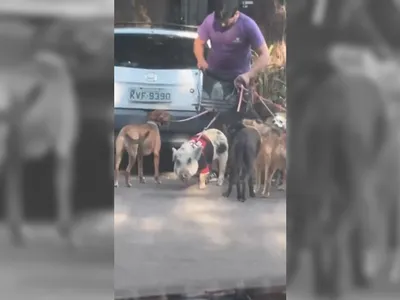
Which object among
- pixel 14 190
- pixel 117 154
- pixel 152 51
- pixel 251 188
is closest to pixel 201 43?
pixel 152 51

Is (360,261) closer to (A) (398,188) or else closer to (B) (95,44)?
(A) (398,188)

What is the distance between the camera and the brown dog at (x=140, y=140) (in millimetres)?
4719

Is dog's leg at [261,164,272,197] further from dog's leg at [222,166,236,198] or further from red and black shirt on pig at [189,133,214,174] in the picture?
red and black shirt on pig at [189,133,214,174]

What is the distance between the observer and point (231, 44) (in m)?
4.83

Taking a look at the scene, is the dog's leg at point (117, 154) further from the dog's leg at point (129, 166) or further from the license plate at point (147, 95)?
the license plate at point (147, 95)

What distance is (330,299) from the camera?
16.5 feet

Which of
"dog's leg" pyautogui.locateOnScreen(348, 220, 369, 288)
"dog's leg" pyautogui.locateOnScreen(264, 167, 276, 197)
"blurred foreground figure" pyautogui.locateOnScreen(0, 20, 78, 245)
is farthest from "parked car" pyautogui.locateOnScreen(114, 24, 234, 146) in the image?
"dog's leg" pyautogui.locateOnScreen(348, 220, 369, 288)

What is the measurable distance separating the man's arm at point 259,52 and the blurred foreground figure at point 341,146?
19 centimetres

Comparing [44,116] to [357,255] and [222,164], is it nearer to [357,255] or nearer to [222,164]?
[222,164]

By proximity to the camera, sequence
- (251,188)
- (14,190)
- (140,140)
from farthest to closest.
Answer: (251,188)
(140,140)
(14,190)

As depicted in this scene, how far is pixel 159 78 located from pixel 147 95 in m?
0.13

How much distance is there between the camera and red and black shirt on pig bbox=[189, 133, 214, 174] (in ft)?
15.6

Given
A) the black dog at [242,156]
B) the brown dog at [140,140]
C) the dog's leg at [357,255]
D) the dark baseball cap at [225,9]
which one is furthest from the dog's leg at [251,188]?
the dark baseball cap at [225,9]

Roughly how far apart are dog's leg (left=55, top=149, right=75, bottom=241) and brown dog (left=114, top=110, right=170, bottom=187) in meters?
0.30
